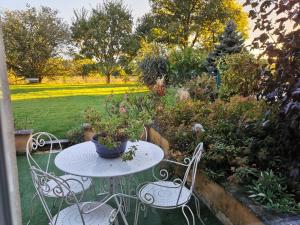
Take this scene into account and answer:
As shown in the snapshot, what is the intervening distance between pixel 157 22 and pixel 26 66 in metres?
6.53

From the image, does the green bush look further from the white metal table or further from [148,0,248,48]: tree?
[148,0,248,48]: tree

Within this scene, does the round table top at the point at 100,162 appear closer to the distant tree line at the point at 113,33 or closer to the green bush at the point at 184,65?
the green bush at the point at 184,65

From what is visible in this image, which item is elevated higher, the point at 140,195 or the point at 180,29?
the point at 180,29

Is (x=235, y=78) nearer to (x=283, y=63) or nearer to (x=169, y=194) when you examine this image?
(x=283, y=63)

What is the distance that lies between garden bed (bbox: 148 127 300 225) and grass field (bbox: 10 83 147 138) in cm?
179

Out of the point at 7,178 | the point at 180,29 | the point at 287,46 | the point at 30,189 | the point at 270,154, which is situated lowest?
the point at 30,189

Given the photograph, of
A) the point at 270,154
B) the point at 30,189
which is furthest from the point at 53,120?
the point at 270,154

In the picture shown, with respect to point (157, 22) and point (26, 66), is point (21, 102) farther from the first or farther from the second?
point (157, 22)

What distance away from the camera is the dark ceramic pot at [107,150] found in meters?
1.85

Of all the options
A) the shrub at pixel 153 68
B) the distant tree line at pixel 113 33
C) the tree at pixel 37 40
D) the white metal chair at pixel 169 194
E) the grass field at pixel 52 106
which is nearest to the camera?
the white metal chair at pixel 169 194

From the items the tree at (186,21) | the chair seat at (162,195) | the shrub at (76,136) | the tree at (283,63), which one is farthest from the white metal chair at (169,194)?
the tree at (186,21)

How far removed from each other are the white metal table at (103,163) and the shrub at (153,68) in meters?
4.71

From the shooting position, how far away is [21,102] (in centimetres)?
619

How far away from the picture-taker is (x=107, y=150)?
1.85 meters
